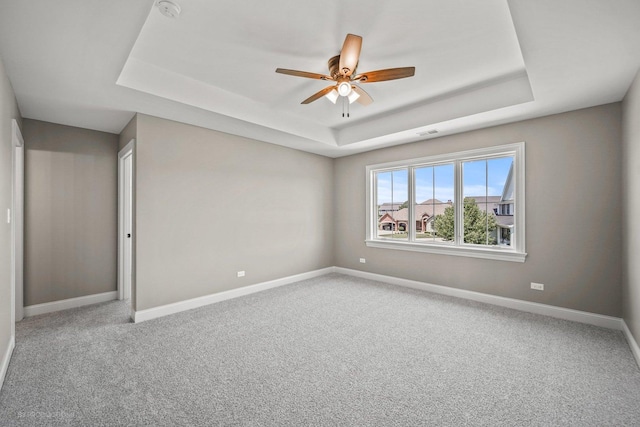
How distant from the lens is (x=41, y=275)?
356 centimetres

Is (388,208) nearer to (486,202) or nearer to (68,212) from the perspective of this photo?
(486,202)

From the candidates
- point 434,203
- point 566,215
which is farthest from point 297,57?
point 566,215

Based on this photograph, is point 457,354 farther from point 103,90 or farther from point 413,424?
point 103,90

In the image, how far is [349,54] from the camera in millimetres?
2207

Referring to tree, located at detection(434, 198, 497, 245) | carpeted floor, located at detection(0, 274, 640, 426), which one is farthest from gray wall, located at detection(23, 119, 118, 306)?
tree, located at detection(434, 198, 497, 245)

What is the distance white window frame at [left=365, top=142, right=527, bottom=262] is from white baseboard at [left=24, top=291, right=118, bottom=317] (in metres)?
4.21

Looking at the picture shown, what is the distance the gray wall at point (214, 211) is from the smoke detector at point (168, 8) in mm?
1795

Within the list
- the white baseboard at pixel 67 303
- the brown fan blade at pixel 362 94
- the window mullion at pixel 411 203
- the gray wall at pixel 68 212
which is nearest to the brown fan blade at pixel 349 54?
the brown fan blade at pixel 362 94

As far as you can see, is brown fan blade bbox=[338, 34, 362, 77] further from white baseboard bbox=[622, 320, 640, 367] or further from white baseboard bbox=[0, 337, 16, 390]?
white baseboard bbox=[0, 337, 16, 390]

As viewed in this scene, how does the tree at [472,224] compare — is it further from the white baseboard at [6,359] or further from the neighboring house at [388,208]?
the white baseboard at [6,359]

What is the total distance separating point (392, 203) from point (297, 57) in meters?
3.25

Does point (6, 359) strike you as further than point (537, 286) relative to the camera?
No

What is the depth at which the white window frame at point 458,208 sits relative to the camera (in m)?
3.65

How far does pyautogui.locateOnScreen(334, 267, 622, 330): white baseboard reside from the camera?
10.2 ft
